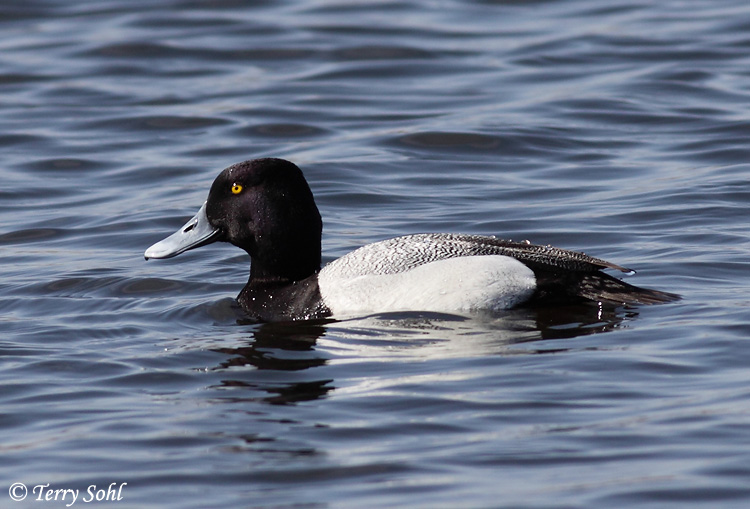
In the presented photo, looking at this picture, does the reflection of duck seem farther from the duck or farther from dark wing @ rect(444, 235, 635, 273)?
dark wing @ rect(444, 235, 635, 273)

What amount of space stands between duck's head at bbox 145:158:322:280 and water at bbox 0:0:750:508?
0.48 metres

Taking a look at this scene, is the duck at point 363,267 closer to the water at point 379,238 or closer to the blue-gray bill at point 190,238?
the blue-gray bill at point 190,238

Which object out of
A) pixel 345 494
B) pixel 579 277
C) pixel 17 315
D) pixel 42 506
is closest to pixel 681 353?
pixel 579 277

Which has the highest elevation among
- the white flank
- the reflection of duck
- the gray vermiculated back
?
the gray vermiculated back

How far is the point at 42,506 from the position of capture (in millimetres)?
5223

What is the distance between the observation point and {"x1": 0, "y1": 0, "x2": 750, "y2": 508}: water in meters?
5.46

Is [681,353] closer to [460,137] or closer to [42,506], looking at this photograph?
[42,506]

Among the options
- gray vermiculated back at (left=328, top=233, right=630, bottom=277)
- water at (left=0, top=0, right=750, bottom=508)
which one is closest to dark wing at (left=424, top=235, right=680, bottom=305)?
gray vermiculated back at (left=328, top=233, right=630, bottom=277)

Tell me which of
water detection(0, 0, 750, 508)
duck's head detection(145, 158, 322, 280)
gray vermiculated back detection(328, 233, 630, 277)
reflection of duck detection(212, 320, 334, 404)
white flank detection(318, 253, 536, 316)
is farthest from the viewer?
duck's head detection(145, 158, 322, 280)

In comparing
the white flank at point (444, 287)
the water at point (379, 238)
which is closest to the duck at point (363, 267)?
the white flank at point (444, 287)

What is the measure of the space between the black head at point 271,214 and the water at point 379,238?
0.47 m

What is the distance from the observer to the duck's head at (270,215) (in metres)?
8.17

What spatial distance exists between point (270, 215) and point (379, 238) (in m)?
2.06

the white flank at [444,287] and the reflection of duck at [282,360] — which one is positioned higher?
the white flank at [444,287]
